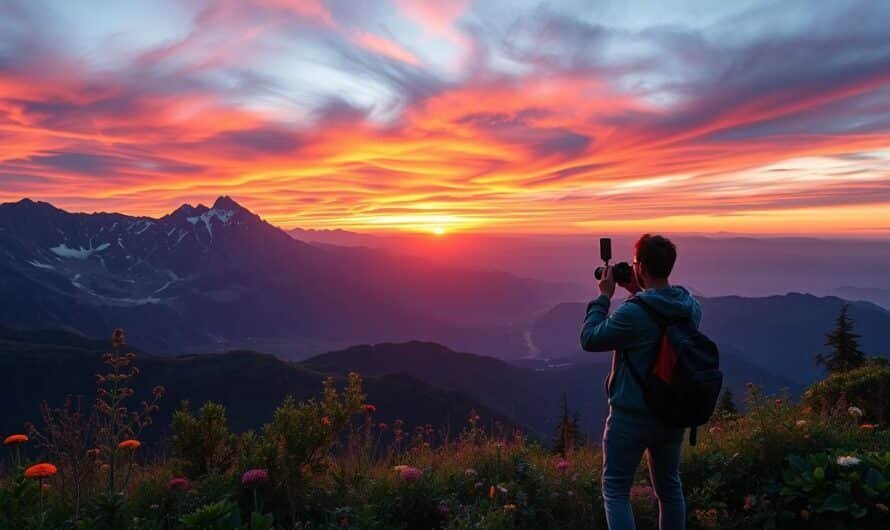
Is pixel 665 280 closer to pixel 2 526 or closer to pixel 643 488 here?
pixel 643 488

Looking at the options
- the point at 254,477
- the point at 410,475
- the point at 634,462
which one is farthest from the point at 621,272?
the point at 254,477

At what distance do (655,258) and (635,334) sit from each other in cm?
55

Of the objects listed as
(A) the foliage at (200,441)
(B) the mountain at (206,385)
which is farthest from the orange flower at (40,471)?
(B) the mountain at (206,385)

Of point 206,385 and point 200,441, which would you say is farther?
point 206,385

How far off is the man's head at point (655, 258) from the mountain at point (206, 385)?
352 ft

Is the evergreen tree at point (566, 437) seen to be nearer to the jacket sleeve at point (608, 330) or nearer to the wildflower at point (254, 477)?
the jacket sleeve at point (608, 330)

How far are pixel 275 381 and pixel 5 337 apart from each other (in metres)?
106

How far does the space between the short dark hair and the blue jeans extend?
39.3 inches

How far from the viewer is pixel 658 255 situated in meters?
3.74

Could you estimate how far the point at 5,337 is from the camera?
173m

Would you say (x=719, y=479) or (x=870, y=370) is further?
(x=870, y=370)

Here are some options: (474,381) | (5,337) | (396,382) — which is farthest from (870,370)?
(5,337)

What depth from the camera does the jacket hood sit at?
3.60 meters

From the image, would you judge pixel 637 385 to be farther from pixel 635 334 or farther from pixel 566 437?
pixel 566 437
